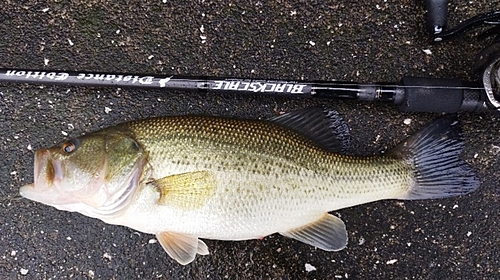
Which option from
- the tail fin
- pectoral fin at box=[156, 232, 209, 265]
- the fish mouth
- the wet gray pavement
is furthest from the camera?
the wet gray pavement

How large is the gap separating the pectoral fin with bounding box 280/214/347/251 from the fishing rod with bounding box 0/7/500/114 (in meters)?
0.43

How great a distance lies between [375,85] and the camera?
179 cm

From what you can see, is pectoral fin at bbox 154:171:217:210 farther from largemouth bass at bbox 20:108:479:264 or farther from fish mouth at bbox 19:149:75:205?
fish mouth at bbox 19:149:75:205

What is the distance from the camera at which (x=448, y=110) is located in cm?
179

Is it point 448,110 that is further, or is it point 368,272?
point 368,272

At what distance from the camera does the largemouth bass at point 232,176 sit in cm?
159

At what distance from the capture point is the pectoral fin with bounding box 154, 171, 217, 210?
158 centimetres

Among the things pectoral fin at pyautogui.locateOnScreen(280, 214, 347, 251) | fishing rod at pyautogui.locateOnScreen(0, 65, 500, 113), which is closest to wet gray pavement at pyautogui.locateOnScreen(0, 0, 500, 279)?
fishing rod at pyautogui.locateOnScreen(0, 65, 500, 113)

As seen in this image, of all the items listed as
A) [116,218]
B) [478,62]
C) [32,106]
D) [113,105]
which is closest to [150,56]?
[113,105]

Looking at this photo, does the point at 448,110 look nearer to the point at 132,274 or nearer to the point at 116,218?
the point at 116,218

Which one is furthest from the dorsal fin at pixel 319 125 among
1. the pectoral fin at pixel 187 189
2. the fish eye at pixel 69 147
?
the fish eye at pixel 69 147

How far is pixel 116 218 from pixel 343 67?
100 centimetres

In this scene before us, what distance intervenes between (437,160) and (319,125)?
1.39 feet

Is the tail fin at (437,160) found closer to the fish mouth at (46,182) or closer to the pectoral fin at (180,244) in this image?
the pectoral fin at (180,244)
